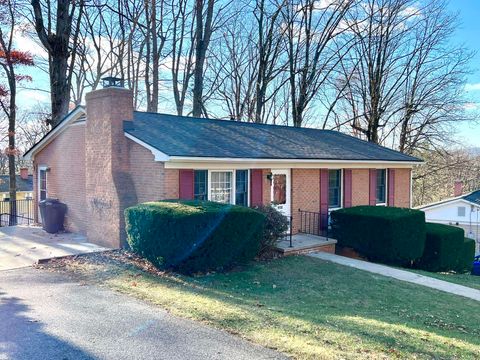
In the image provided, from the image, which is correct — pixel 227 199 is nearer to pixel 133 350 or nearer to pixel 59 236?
pixel 59 236

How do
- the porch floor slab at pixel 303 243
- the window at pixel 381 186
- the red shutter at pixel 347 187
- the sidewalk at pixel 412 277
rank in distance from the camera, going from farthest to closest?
the window at pixel 381 186, the red shutter at pixel 347 187, the porch floor slab at pixel 303 243, the sidewalk at pixel 412 277

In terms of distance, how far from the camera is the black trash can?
13.8 meters

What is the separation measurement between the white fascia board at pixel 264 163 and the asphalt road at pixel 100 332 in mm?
4224

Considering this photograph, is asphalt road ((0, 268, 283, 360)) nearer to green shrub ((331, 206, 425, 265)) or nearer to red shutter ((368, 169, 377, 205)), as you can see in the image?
green shrub ((331, 206, 425, 265))

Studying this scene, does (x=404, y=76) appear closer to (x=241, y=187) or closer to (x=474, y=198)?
(x=474, y=198)

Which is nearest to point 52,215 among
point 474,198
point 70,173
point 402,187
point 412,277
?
point 70,173

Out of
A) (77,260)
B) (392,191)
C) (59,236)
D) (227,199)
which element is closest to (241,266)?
(227,199)

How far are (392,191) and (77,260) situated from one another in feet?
41.8

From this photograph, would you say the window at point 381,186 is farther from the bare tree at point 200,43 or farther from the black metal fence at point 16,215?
the black metal fence at point 16,215

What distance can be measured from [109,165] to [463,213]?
77.3 ft

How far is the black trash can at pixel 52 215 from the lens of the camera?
13.8m

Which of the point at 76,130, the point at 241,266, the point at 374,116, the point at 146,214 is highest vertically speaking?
the point at 374,116

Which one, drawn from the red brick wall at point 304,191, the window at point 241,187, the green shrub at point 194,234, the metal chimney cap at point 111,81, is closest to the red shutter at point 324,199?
the red brick wall at point 304,191

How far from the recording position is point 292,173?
13609 millimetres
